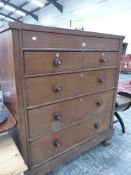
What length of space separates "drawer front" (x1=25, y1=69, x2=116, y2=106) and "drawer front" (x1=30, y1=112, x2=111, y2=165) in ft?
0.87

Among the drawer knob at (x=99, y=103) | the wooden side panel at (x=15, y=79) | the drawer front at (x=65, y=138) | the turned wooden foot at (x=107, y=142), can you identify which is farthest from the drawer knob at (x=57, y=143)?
the turned wooden foot at (x=107, y=142)

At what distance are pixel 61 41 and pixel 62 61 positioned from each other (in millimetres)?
117

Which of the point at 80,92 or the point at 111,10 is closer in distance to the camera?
the point at 80,92

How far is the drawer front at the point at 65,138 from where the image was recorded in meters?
1.03

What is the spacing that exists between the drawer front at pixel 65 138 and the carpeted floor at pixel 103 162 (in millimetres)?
201

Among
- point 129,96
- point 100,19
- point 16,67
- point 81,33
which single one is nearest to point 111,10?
point 100,19

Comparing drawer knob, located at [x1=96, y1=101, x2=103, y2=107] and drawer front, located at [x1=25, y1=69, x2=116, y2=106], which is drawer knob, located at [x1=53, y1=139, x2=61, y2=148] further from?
drawer knob, located at [x1=96, y1=101, x2=103, y2=107]

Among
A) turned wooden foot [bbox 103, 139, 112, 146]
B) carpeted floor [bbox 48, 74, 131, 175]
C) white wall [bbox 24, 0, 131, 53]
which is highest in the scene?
white wall [bbox 24, 0, 131, 53]

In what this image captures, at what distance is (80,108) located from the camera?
117 cm

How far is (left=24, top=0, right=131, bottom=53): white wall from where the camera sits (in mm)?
5663

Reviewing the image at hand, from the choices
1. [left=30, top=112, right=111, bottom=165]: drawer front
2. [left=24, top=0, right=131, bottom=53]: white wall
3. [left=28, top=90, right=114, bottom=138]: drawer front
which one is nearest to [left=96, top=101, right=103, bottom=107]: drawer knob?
[left=28, top=90, right=114, bottom=138]: drawer front

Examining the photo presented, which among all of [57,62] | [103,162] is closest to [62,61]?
[57,62]

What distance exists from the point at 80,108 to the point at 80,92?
130mm

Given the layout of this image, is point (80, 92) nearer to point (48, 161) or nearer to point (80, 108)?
point (80, 108)
